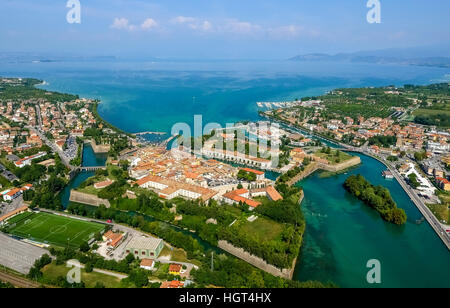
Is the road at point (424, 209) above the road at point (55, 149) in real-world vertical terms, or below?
below

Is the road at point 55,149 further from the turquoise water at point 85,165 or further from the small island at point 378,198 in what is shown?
the small island at point 378,198

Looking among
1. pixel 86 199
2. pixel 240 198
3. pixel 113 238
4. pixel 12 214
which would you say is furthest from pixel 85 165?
pixel 240 198

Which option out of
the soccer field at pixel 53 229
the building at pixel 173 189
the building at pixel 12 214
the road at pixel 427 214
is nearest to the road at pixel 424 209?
the road at pixel 427 214

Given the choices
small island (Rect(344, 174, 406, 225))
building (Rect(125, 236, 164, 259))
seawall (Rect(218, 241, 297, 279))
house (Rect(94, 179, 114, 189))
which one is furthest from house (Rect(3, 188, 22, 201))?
small island (Rect(344, 174, 406, 225))

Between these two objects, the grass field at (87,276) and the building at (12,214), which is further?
the building at (12,214)

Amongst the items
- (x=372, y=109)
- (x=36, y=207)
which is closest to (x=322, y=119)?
(x=372, y=109)

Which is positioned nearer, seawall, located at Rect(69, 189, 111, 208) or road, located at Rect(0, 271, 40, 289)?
road, located at Rect(0, 271, 40, 289)

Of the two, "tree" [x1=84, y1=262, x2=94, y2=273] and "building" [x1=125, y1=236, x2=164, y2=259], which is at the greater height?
"building" [x1=125, y1=236, x2=164, y2=259]

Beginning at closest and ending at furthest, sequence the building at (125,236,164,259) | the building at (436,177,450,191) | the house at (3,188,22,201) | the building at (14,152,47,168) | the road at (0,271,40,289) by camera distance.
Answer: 1. the road at (0,271,40,289)
2. the building at (125,236,164,259)
3. the house at (3,188,22,201)
4. the building at (436,177,450,191)
5. the building at (14,152,47,168)

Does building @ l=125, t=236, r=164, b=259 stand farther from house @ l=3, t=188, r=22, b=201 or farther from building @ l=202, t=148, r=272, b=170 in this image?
building @ l=202, t=148, r=272, b=170
